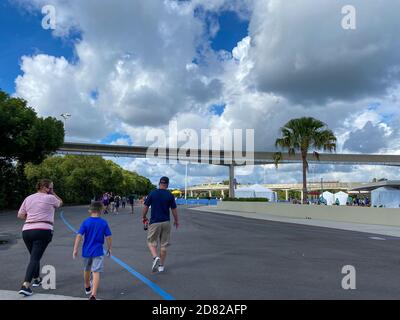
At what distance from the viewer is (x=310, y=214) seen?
3134 cm

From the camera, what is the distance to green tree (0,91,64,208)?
1401 inches

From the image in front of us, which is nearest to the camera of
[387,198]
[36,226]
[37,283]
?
[36,226]

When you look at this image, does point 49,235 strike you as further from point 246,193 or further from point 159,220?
point 246,193

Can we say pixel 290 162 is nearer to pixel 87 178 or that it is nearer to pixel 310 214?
pixel 87 178

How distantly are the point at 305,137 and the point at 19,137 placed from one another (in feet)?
74.5

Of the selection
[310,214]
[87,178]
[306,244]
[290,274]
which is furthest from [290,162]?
[290,274]

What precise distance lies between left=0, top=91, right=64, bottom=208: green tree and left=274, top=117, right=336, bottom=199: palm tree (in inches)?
792

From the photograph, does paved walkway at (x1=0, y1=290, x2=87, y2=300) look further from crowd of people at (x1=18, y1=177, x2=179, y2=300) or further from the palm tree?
the palm tree

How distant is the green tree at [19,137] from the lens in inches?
1401

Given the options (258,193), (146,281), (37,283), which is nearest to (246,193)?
(258,193)

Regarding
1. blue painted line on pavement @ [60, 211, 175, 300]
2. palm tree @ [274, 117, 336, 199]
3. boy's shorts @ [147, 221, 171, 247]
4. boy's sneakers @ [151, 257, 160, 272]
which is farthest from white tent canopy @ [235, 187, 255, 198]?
boy's sneakers @ [151, 257, 160, 272]

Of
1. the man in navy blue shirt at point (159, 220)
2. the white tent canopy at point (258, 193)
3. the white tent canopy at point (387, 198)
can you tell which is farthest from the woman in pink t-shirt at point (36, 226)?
the white tent canopy at point (258, 193)

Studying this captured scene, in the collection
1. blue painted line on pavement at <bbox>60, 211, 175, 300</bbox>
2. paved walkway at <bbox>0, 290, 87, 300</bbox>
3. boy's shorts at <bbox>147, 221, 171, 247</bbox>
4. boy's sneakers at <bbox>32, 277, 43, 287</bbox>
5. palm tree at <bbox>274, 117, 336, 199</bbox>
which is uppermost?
palm tree at <bbox>274, 117, 336, 199</bbox>

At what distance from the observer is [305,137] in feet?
116
